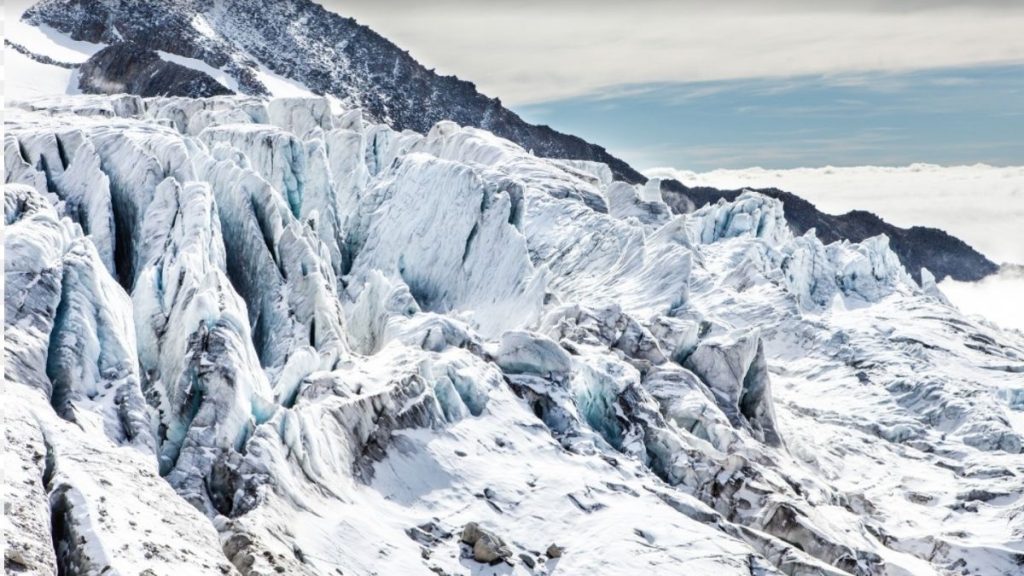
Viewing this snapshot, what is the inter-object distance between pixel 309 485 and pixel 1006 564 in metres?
49.2

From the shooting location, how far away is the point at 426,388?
44.1 m

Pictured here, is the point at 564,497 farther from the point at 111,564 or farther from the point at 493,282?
the point at 493,282

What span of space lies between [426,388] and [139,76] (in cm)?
13857

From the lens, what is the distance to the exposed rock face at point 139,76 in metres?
159

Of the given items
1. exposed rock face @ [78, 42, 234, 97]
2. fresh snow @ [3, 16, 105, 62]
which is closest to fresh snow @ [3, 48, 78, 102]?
exposed rock face @ [78, 42, 234, 97]

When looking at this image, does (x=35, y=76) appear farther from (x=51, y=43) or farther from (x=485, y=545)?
(x=485, y=545)

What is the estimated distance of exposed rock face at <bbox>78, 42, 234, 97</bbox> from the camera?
522 feet

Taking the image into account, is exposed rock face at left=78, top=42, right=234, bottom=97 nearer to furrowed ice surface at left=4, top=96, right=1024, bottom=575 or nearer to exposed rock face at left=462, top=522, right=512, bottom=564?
furrowed ice surface at left=4, top=96, right=1024, bottom=575

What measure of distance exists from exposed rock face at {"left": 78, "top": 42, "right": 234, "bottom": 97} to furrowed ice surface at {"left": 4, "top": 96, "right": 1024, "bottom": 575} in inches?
2190

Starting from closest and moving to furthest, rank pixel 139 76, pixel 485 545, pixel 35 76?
pixel 485 545, pixel 35 76, pixel 139 76

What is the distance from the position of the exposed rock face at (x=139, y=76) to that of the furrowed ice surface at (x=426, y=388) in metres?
55.6

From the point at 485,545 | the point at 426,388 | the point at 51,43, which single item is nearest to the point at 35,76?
the point at 51,43

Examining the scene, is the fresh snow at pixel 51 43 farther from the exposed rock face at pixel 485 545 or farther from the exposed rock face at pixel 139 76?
the exposed rock face at pixel 485 545

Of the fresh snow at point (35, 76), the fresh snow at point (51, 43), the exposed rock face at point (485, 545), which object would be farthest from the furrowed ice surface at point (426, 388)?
the fresh snow at point (51, 43)
